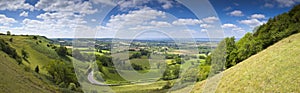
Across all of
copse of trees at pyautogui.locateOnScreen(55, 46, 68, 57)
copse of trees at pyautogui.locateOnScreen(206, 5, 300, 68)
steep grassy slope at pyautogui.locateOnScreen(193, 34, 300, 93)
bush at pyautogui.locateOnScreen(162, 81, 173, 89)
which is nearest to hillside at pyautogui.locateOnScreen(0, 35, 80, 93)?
copse of trees at pyautogui.locateOnScreen(55, 46, 68, 57)

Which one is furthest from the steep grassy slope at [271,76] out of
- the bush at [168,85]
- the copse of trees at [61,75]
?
the copse of trees at [61,75]

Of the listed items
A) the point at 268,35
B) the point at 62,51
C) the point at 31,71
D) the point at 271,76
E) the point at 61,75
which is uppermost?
the point at 268,35

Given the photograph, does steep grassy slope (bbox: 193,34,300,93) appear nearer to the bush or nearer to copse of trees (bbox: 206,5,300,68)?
copse of trees (bbox: 206,5,300,68)

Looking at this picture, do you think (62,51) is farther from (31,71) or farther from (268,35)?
(268,35)

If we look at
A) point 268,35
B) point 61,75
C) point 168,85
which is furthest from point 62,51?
point 268,35

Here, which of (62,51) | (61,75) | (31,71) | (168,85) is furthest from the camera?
(62,51)

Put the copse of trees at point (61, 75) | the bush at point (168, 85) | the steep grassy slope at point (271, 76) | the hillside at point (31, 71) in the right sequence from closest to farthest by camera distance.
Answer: the steep grassy slope at point (271, 76) → the hillside at point (31, 71) → the bush at point (168, 85) → the copse of trees at point (61, 75)

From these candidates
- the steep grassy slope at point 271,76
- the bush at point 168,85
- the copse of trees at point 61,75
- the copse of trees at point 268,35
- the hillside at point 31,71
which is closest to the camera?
the steep grassy slope at point 271,76

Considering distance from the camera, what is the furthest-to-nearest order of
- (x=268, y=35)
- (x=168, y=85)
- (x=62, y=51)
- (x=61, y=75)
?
1. (x=62, y=51)
2. (x=61, y=75)
3. (x=268, y=35)
4. (x=168, y=85)

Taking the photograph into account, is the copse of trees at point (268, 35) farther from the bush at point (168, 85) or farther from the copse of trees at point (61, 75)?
the copse of trees at point (61, 75)

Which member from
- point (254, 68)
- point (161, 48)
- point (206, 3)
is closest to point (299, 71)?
point (254, 68)

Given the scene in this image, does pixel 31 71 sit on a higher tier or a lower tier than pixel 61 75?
higher

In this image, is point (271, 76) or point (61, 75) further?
point (61, 75)
